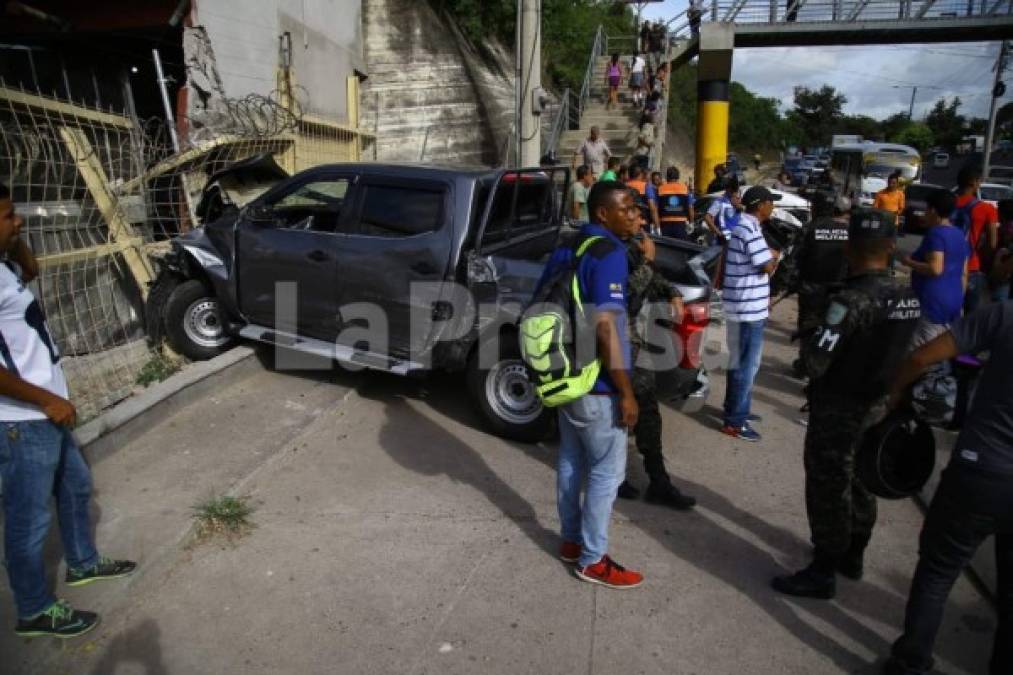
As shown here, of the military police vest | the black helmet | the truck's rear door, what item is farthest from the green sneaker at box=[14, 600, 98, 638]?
the military police vest

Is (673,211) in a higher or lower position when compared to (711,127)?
lower

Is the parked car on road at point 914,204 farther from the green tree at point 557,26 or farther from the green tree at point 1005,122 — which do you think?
the green tree at point 1005,122

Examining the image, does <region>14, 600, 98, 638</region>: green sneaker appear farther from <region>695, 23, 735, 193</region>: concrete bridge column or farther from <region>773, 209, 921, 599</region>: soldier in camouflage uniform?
<region>695, 23, 735, 193</region>: concrete bridge column

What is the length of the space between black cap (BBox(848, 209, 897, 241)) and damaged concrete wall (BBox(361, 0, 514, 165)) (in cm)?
1265

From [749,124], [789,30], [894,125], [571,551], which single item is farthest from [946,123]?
[571,551]

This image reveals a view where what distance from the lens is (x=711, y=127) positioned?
20.0 metres

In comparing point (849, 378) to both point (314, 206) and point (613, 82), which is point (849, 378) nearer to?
point (314, 206)

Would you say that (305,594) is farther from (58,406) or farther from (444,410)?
(444,410)

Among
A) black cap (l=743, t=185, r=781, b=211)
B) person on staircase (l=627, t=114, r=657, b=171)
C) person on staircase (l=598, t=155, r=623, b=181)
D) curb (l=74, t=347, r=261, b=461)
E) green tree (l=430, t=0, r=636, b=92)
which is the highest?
green tree (l=430, t=0, r=636, b=92)

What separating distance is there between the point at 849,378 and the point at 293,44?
36.9 feet

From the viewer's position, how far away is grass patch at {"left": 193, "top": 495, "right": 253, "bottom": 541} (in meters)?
3.79

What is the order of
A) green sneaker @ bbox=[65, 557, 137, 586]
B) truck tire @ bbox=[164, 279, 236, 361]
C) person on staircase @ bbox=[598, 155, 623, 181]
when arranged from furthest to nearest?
person on staircase @ bbox=[598, 155, 623, 181] < truck tire @ bbox=[164, 279, 236, 361] < green sneaker @ bbox=[65, 557, 137, 586]

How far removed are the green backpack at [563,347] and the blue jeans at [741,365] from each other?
8.00 ft

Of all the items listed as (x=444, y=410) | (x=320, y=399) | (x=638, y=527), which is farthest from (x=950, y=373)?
(x=320, y=399)
